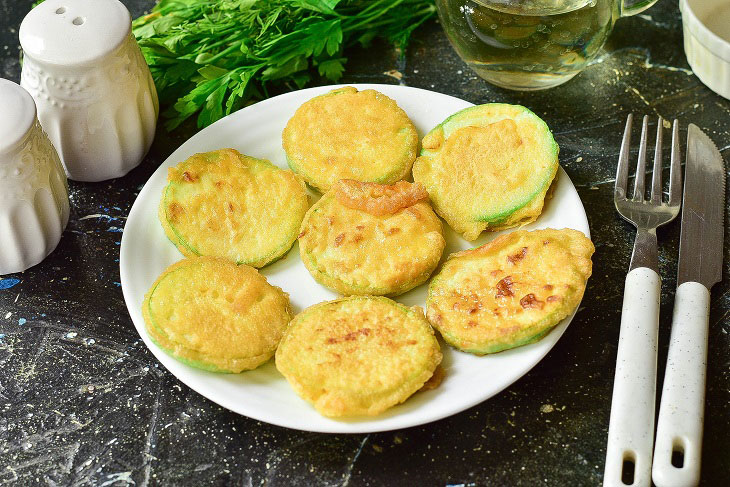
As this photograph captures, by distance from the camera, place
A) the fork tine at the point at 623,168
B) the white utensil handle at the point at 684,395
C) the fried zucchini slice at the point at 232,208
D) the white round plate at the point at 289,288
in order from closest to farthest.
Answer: the white utensil handle at the point at 684,395, the white round plate at the point at 289,288, the fried zucchini slice at the point at 232,208, the fork tine at the point at 623,168

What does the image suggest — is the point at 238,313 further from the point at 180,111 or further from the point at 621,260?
the point at 621,260

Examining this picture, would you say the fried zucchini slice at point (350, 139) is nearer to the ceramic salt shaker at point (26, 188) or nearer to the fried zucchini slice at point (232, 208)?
the fried zucchini slice at point (232, 208)

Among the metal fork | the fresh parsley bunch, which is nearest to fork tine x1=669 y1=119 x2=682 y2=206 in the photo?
the metal fork

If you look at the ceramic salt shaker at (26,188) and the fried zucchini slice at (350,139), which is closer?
the ceramic salt shaker at (26,188)

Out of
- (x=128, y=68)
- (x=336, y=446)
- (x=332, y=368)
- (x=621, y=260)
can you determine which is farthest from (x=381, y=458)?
(x=128, y=68)

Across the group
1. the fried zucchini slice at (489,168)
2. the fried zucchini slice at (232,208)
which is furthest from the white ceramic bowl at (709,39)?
the fried zucchini slice at (232,208)

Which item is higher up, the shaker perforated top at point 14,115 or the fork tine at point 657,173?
the shaker perforated top at point 14,115

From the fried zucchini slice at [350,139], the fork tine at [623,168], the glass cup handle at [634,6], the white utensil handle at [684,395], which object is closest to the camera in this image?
the white utensil handle at [684,395]

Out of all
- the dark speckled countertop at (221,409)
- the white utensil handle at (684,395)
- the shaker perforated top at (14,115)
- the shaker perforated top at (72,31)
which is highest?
the shaker perforated top at (72,31)
